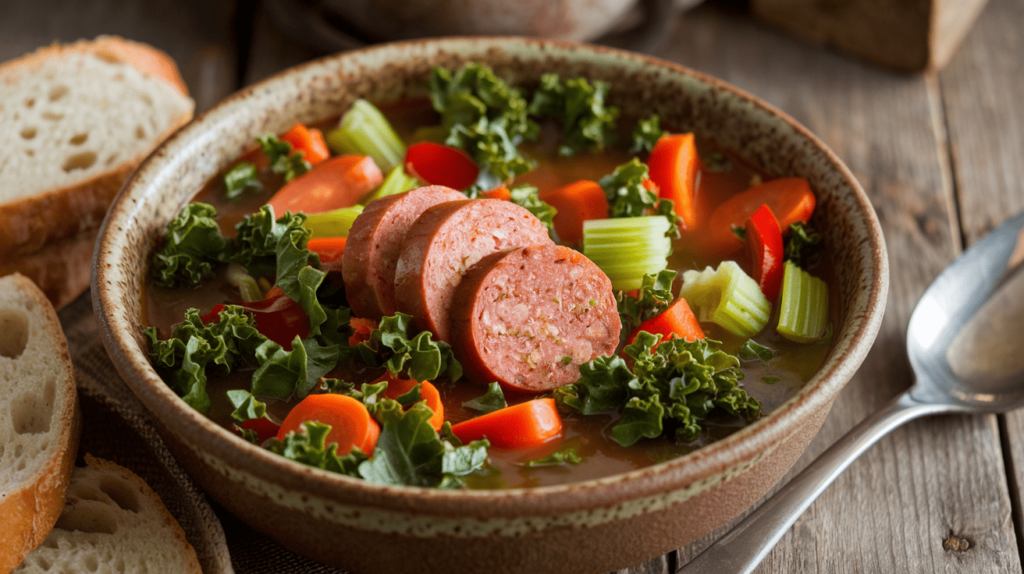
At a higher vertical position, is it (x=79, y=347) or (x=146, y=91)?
(x=146, y=91)

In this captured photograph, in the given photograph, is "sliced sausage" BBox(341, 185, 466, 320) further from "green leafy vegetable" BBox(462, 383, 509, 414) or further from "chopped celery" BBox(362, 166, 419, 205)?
"chopped celery" BBox(362, 166, 419, 205)

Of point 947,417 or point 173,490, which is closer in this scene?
point 173,490

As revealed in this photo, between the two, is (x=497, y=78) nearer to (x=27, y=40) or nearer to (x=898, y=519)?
(x=898, y=519)

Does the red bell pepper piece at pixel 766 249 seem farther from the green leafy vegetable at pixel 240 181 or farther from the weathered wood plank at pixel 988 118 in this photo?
the green leafy vegetable at pixel 240 181

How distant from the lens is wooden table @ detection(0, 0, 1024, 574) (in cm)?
284

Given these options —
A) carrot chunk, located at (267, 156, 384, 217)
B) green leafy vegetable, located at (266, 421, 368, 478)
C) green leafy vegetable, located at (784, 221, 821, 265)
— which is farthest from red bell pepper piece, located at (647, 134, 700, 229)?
green leafy vegetable, located at (266, 421, 368, 478)

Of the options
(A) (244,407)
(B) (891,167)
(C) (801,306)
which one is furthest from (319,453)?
(B) (891,167)

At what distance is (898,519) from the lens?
9.50 ft

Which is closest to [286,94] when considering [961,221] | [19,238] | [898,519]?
[19,238]

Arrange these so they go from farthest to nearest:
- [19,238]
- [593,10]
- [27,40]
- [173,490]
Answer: [27,40]
[593,10]
[19,238]
[173,490]

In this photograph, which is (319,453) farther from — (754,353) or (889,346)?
(889,346)

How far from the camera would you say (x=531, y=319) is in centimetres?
265

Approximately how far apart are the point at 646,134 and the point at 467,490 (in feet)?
6.13

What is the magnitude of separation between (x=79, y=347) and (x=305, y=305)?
128 cm
